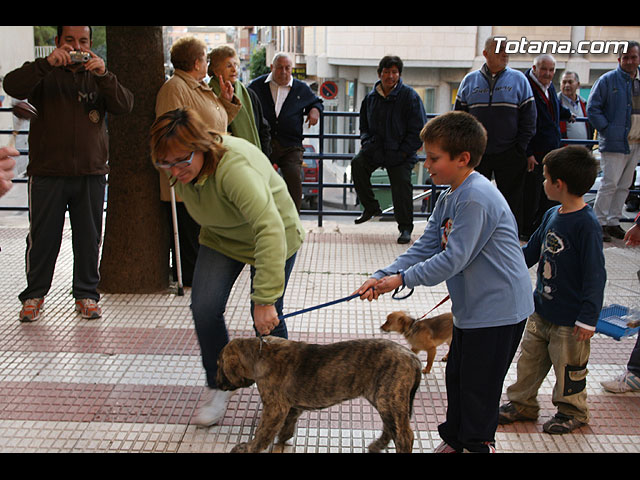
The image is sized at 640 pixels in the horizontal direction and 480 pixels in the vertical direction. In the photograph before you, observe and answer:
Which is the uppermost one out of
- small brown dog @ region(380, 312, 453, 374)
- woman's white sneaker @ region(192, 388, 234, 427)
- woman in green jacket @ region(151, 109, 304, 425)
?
woman in green jacket @ region(151, 109, 304, 425)

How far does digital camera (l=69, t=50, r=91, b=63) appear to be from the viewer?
4.61m

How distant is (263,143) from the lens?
6.51 m

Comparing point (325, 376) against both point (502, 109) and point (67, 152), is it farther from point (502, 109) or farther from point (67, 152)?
point (502, 109)

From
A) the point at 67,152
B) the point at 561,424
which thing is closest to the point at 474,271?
the point at 561,424

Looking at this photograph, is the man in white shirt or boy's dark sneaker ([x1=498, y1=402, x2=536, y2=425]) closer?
boy's dark sneaker ([x1=498, y1=402, x2=536, y2=425])

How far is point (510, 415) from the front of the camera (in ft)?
12.0

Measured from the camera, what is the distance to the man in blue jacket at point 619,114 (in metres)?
7.26

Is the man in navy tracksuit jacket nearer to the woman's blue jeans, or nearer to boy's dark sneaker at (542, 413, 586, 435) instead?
boy's dark sneaker at (542, 413, 586, 435)

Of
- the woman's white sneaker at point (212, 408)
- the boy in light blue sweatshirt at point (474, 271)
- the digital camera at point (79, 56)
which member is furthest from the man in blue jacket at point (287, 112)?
the boy in light blue sweatshirt at point (474, 271)

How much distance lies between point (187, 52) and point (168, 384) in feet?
8.73

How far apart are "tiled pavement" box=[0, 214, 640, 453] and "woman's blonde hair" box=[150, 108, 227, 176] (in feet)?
5.14

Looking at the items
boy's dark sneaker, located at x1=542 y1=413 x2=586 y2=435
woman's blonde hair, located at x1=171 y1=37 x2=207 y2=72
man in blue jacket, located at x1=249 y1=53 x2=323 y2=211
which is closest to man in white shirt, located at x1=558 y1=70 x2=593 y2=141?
man in blue jacket, located at x1=249 y1=53 x2=323 y2=211

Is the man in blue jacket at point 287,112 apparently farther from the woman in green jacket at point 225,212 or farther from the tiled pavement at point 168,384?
the woman in green jacket at point 225,212

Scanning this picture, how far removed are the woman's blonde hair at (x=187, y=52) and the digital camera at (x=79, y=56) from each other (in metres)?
0.75
